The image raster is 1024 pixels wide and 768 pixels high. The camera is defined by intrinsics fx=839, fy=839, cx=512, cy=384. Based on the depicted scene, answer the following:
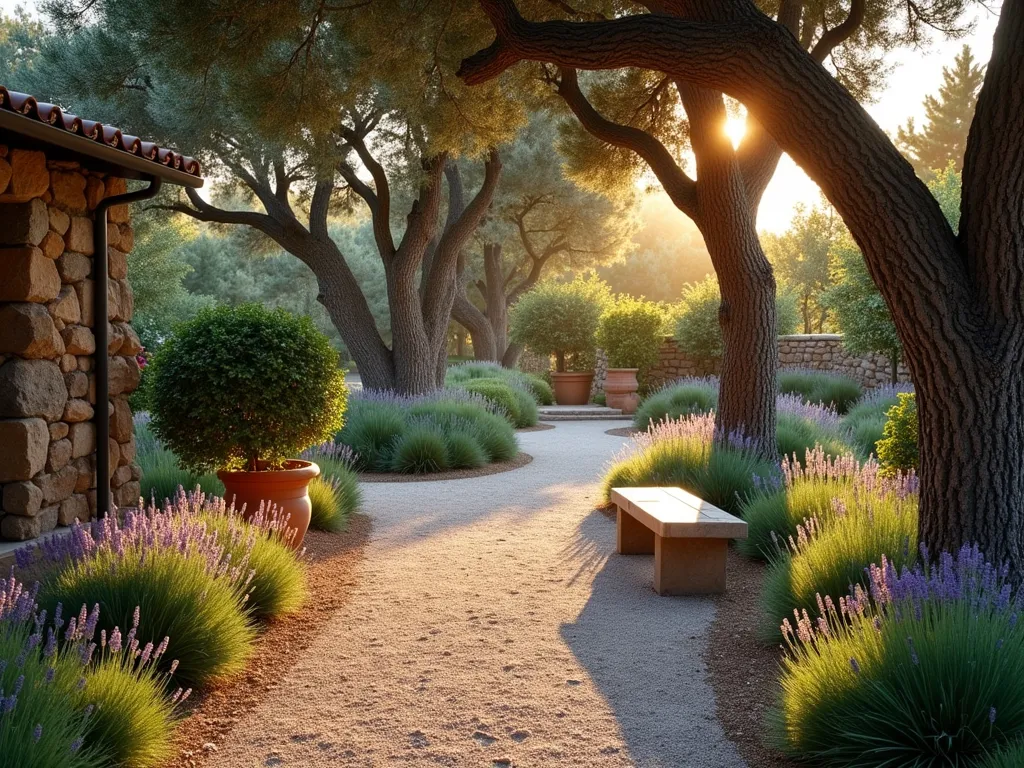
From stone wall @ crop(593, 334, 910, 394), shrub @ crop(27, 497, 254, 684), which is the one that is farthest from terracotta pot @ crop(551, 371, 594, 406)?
shrub @ crop(27, 497, 254, 684)

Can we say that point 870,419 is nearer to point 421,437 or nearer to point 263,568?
point 421,437

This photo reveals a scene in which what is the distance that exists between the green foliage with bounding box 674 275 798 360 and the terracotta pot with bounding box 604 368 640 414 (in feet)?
4.72

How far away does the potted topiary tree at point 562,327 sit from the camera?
21.7m

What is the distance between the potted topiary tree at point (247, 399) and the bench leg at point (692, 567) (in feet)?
8.21

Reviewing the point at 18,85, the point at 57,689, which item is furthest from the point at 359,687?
the point at 18,85

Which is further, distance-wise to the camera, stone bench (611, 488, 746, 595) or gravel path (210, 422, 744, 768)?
stone bench (611, 488, 746, 595)

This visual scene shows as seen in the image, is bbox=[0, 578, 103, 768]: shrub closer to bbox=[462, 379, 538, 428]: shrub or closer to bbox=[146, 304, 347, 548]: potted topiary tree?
bbox=[146, 304, 347, 548]: potted topiary tree

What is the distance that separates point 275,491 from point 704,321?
1481 centimetres

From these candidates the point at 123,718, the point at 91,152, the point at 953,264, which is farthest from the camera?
the point at 91,152

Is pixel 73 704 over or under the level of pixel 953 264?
under

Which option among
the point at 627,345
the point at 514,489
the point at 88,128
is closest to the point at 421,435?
the point at 514,489

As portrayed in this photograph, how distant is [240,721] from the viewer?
3.42m

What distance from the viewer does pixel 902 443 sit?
6500mm

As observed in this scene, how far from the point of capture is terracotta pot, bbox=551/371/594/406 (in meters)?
21.9
